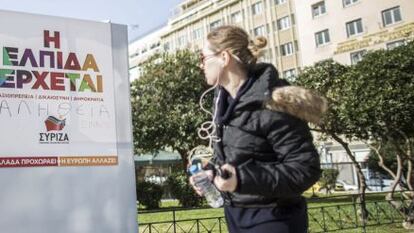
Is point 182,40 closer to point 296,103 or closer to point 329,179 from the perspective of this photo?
point 329,179

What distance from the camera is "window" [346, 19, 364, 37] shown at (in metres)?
36.6

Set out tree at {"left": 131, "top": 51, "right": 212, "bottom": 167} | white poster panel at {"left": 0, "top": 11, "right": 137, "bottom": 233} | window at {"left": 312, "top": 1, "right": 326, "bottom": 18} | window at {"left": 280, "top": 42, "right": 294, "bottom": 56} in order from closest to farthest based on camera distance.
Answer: white poster panel at {"left": 0, "top": 11, "right": 137, "bottom": 233} → tree at {"left": 131, "top": 51, "right": 212, "bottom": 167} → window at {"left": 312, "top": 1, "right": 326, "bottom": 18} → window at {"left": 280, "top": 42, "right": 294, "bottom": 56}

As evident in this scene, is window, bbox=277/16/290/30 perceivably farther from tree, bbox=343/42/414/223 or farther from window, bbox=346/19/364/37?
Result: tree, bbox=343/42/414/223

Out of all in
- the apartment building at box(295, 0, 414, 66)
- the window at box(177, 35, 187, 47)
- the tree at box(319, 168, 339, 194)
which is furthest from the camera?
the window at box(177, 35, 187, 47)

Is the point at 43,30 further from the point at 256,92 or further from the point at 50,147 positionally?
the point at 256,92

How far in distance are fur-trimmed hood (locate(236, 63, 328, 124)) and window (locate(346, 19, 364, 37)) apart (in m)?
36.3

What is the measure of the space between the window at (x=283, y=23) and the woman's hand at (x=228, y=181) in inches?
1718

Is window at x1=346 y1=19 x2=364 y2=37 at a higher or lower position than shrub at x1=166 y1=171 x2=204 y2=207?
higher

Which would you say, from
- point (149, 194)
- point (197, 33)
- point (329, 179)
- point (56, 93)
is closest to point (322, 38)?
point (329, 179)

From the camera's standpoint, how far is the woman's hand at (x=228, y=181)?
6.15 feet

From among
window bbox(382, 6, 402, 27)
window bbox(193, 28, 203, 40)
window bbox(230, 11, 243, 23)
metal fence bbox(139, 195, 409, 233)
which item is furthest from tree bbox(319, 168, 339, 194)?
window bbox(193, 28, 203, 40)

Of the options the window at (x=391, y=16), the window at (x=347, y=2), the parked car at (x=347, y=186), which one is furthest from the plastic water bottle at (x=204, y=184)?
the window at (x=347, y=2)

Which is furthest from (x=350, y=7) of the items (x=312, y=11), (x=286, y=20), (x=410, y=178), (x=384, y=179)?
(x=410, y=178)

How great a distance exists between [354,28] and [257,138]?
3718 centimetres
